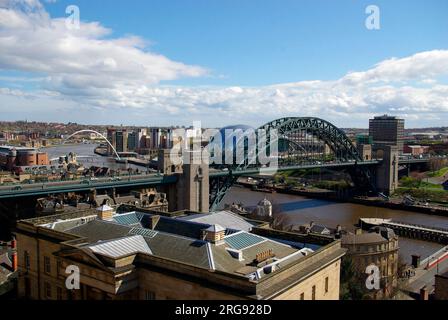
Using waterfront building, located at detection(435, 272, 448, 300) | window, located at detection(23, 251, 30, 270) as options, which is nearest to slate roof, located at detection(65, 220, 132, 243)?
window, located at detection(23, 251, 30, 270)

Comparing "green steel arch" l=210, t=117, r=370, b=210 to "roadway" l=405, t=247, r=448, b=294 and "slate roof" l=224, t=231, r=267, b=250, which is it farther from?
"slate roof" l=224, t=231, r=267, b=250

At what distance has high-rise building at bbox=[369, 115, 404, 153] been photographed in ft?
357

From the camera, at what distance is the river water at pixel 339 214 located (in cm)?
2932

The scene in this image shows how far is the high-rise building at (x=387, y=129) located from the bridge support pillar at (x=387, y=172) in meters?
55.6

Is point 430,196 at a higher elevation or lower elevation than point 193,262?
lower

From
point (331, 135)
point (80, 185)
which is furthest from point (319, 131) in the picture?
point (80, 185)

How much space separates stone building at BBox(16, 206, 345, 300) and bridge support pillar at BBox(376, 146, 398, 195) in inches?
1659

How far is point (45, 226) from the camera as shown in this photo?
14086 mm

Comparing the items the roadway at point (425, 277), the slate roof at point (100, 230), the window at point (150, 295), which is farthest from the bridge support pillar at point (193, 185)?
the window at point (150, 295)

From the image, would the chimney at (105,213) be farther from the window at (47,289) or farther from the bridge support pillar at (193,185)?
the bridge support pillar at (193,185)

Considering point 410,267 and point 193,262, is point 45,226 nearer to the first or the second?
point 193,262

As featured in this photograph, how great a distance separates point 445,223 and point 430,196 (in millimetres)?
11240

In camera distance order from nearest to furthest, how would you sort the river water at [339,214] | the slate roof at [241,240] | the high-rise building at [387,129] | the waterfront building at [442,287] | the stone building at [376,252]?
the slate roof at [241,240] → the waterfront building at [442,287] → the stone building at [376,252] → the river water at [339,214] → the high-rise building at [387,129]
